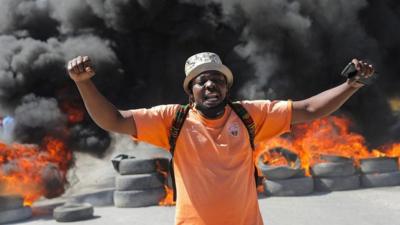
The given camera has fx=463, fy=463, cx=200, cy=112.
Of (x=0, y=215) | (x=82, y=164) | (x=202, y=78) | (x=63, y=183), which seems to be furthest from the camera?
(x=82, y=164)

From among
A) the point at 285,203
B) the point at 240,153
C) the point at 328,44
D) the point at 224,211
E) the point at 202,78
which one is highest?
the point at 328,44

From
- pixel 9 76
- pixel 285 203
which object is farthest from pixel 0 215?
pixel 9 76

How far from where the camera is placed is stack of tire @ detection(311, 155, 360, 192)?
9.38m

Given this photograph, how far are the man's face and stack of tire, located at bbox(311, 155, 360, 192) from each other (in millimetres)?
7395

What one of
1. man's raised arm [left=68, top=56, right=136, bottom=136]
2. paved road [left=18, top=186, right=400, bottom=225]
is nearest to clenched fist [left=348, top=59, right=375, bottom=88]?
man's raised arm [left=68, top=56, right=136, bottom=136]

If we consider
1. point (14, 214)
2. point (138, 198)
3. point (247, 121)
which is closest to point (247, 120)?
point (247, 121)

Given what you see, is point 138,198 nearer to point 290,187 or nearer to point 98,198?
point 98,198

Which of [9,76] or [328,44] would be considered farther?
[328,44]

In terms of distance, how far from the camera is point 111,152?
15.9 m

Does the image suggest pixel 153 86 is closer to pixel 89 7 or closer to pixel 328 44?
pixel 89 7

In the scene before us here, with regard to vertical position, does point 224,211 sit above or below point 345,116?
below

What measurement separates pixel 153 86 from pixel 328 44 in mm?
6094

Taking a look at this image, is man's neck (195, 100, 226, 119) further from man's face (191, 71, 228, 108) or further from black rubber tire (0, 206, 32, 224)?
black rubber tire (0, 206, 32, 224)

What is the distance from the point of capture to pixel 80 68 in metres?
2.31
